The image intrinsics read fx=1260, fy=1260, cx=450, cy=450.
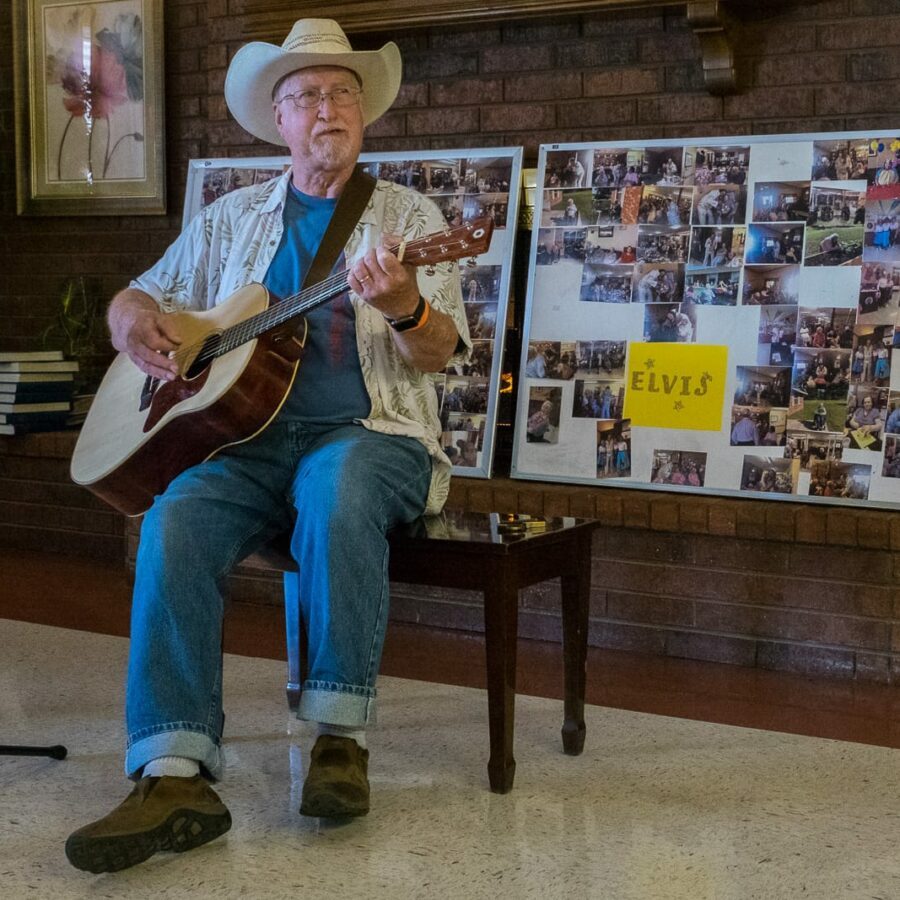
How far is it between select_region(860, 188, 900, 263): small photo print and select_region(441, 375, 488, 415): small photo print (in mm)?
1016

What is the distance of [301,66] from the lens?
235 centimetres

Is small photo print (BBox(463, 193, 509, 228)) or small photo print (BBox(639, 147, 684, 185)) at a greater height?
small photo print (BBox(639, 147, 684, 185))

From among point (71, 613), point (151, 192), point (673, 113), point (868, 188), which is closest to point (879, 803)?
point (868, 188)

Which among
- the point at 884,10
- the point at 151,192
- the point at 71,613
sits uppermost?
the point at 884,10

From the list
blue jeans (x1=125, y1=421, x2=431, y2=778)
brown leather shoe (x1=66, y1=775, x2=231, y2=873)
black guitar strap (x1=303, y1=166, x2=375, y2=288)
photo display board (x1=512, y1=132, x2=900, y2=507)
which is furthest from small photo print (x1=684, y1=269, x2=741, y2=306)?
brown leather shoe (x1=66, y1=775, x2=231, y2=873)

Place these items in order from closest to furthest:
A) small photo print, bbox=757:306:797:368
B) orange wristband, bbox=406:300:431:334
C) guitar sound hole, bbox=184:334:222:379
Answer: orange wristband, bbox=406:300:431:334 < guitar sound hole, bbox=184:334:222:379 < small photo print, bbox=757:306:797:368

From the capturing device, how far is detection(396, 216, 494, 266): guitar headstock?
1868mm

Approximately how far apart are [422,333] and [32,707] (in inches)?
47.8

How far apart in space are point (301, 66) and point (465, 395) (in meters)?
1.20

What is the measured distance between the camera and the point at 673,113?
325 centimetres

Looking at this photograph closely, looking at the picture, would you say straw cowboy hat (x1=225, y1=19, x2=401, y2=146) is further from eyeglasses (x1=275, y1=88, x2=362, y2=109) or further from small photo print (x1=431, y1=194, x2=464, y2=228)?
small photo print (x1=431, y1=194, x2=464, y2=228)

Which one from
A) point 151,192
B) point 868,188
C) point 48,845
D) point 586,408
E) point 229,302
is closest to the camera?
point 48,845

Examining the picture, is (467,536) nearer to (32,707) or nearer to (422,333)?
(422,333)

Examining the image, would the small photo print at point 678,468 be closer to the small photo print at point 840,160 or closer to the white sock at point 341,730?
the small photo print at point 840,160
